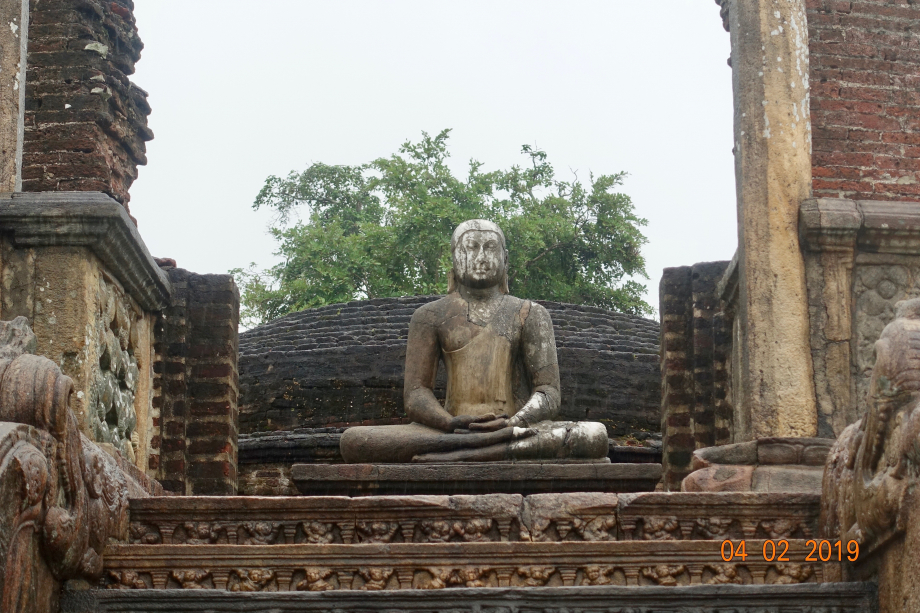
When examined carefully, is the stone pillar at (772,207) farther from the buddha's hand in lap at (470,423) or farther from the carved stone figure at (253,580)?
the carved stone figure at (253,580)

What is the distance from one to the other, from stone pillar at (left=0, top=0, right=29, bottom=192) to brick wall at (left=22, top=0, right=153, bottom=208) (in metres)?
1.42

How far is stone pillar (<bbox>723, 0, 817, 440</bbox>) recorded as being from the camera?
736 cm

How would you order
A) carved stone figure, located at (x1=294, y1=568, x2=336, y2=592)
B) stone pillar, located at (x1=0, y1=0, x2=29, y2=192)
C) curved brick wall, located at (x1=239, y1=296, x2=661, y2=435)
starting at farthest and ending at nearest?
curved brick wall, located at (x1=239, y1=296, x2=661, y2=435)
stone pillar, located at (x1=0, y1=0, x2=29, y2=192)
carved stone figure, located at (x1=294, y1=568, x2=336, y2=592)

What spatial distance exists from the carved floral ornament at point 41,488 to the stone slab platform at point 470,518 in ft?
1.23

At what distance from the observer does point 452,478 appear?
666 centimetres

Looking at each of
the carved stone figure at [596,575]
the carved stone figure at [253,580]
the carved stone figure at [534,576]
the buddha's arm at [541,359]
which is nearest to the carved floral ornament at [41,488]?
the carved stone figure at [253,580]

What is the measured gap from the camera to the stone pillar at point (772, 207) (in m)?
7.36

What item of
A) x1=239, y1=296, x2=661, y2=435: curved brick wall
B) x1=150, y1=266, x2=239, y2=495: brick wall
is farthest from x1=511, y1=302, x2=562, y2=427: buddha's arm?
x1=239, y1=296, x2=661, y2=435: curved brick wall

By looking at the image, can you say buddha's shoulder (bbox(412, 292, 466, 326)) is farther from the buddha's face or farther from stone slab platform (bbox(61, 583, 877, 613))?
stone slab platform (bbox(61, 583, 877, 613))

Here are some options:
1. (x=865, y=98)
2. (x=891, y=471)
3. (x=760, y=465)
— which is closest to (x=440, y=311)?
(x=760, y=465)

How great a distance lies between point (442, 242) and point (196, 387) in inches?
511

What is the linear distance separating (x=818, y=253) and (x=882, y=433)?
2884mm

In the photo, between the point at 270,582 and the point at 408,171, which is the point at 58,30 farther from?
the point at 408,171

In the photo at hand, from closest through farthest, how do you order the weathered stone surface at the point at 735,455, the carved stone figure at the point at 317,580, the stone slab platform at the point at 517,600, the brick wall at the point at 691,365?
the stone slab platform at the point at 517,600 < the carved stone figure at the point at 317,580 < the weathered stone surface at the point at 735,455 < the brick wall at the point at 691,365
